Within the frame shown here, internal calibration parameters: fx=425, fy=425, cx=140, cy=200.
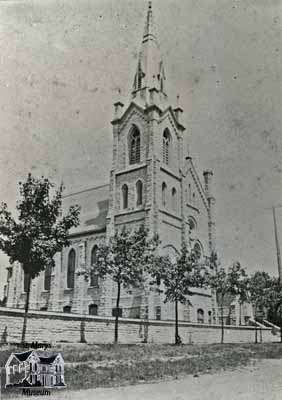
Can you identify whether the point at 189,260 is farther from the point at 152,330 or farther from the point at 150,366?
the point at 150,366

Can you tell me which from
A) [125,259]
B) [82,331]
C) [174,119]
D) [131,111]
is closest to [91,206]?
[131,111]

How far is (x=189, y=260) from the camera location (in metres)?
25.0

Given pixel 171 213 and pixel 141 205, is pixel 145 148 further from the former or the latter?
pixel 171 213

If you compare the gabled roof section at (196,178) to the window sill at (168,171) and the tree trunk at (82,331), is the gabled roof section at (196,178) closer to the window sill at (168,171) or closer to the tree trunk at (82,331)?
the window sill at (168,171)

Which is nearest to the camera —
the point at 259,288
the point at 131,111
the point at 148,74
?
the point at 259,288

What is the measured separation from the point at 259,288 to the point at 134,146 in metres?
15.4

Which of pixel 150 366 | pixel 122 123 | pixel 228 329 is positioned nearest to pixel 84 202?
pixel 122 123

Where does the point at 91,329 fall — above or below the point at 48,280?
below

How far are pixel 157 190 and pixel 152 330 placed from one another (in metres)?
12.3

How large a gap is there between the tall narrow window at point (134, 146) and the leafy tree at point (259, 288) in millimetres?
13338

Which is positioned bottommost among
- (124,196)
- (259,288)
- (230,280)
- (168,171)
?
(259,288)

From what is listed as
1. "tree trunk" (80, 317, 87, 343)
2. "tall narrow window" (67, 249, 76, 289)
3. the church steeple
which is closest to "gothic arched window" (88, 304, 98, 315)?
"tall narrow window" (67, 249, 76, 289)

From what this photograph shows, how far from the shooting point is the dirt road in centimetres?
858

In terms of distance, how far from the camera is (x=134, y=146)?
36.7 meters
